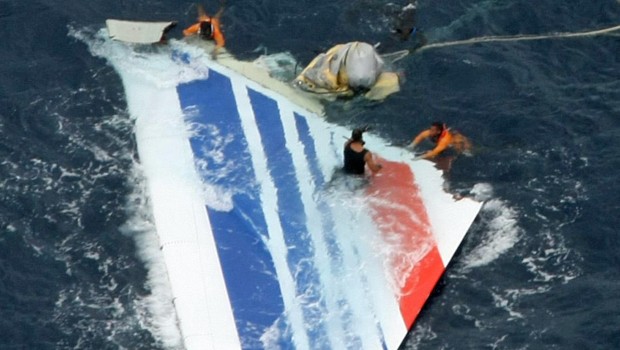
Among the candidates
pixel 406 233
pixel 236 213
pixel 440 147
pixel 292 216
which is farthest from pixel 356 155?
pixel 236 213

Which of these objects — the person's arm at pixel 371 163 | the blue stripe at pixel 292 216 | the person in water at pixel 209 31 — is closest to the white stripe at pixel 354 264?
the blue stripe at pixel 292 216

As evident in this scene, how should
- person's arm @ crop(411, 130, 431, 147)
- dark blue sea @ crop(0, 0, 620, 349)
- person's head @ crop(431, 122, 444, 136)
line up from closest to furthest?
dark blue sea @ crop(0, 0, 620, 349) < person's head @ crop(431, 122, 444, 136) < person's arm @ crop(411, 130, 431, 147)

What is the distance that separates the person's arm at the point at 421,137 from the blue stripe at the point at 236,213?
3.42m

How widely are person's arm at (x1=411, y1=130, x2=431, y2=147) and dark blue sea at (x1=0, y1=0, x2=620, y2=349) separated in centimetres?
31

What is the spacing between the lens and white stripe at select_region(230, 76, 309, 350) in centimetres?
2302

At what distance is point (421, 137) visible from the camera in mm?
26703

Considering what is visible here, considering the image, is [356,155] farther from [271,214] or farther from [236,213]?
[236,213]

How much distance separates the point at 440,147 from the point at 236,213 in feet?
14.5

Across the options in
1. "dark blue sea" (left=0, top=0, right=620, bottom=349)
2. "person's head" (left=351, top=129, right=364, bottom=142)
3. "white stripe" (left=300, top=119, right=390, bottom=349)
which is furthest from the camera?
"person's head" (left=351, top=129, right=364, bottom=142)

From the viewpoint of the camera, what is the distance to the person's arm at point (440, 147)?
2641 cm

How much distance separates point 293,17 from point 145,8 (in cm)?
354

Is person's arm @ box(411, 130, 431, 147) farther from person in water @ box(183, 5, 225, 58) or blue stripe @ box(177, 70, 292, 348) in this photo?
person in water @ box(183, 5, 225, 58)

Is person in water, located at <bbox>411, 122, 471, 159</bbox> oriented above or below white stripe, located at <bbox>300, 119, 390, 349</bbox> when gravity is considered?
above

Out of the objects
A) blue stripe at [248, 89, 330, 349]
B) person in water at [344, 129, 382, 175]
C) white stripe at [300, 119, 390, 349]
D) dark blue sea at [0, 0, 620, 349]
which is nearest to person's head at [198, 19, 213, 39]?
dark blue sea at [0, 0, 620, 349]
